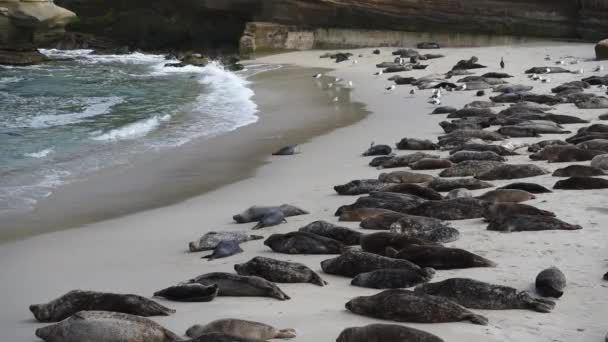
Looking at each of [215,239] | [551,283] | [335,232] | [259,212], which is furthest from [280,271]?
[259,212]

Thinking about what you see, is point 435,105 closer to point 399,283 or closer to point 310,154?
point 310,154

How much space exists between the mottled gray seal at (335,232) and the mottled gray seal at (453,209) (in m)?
0.89

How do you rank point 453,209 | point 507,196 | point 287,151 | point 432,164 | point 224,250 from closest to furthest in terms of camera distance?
point 224,250 → point 453,209 → point 507,196 → point 432,164 → point 287,151

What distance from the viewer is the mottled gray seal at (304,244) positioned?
7410mm

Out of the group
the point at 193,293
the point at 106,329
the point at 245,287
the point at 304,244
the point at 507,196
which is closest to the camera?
the point at 106,329

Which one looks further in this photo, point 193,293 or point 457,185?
point 457,185

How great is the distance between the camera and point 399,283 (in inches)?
243

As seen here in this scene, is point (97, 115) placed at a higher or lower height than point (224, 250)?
lower

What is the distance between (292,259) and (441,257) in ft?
4.23

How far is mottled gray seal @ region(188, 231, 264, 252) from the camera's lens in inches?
312

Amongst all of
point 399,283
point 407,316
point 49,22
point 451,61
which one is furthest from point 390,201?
point 49,22

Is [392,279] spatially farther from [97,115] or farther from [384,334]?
[97,115]

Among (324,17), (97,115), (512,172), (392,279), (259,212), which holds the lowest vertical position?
(97,115)

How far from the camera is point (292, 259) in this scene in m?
7.30
